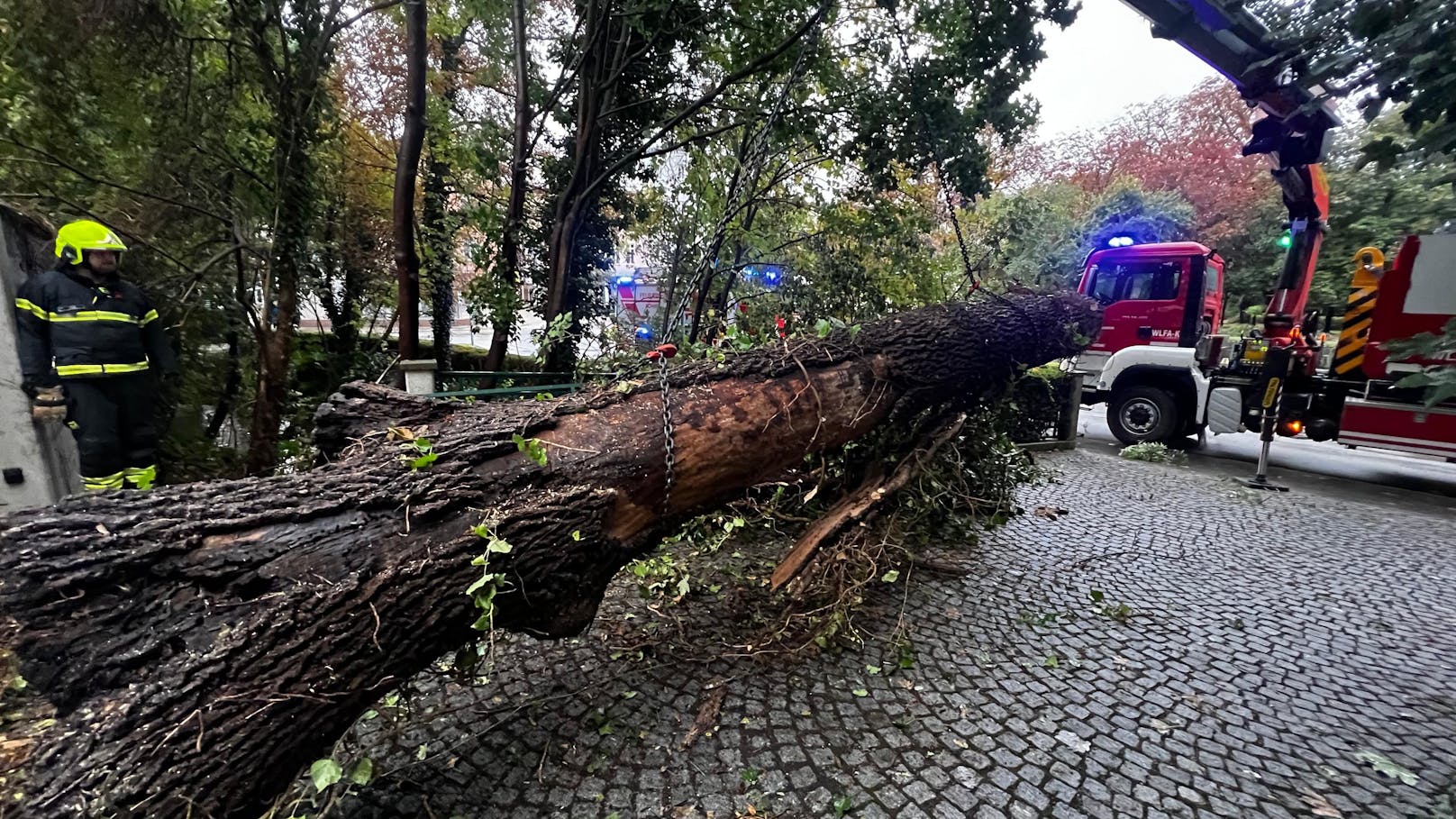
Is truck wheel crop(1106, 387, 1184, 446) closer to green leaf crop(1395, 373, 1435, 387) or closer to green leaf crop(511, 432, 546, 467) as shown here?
green leaf crop(1395, 373, 1435, 387)

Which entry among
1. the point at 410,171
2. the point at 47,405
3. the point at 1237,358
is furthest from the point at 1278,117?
the point at 47,405

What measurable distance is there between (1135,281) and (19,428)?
11289mm

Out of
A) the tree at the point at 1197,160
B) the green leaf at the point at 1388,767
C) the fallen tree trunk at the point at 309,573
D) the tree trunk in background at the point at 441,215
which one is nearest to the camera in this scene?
the fallen tree trunk at the point at 309,573

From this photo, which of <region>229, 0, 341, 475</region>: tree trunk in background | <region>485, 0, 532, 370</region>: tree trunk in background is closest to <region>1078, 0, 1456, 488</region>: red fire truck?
<region>485, 0, 532, 370</region>: tree trunk in background

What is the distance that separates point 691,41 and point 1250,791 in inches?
283

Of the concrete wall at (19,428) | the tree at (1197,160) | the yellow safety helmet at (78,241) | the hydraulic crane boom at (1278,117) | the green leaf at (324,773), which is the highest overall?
the tree at (1197,160)

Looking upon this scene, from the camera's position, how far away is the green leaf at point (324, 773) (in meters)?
1.32

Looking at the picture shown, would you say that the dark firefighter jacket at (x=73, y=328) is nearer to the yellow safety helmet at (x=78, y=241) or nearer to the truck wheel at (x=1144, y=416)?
the yellow safety helmet at (x=78, y=241)

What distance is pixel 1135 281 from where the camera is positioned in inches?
320

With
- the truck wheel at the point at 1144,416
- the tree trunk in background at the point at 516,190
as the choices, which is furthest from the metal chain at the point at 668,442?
the truck wheel at the point at 1144,416

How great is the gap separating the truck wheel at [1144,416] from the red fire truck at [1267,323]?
0.02 m

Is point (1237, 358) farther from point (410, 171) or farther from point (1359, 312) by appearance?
point (410, 171)

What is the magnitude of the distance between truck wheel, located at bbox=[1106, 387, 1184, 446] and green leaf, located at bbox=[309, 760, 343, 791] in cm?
924

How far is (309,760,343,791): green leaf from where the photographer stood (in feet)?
4.33
